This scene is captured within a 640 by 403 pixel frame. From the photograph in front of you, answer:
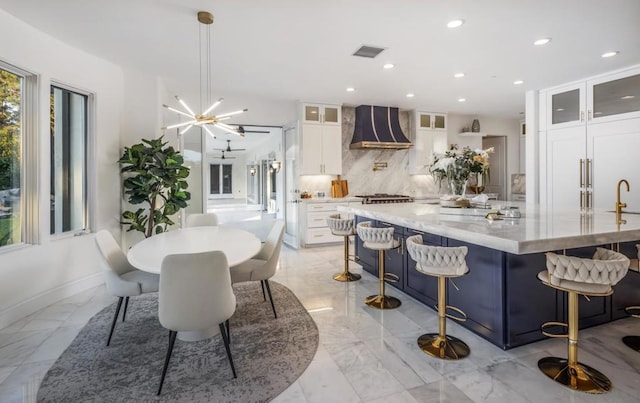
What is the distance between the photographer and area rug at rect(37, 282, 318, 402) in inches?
77.5

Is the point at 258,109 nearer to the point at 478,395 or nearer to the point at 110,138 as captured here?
the point at 110,138

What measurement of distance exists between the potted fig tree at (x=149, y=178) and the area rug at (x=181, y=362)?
1.57m

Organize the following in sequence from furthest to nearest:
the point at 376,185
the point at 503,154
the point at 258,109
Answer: the point at 503,154 → the point at 376,185 → the point at 258,109

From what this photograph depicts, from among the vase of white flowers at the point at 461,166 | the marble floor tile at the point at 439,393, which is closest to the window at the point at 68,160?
the marble floor tile at the point at 439,393

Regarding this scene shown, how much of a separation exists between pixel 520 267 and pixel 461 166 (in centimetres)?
119

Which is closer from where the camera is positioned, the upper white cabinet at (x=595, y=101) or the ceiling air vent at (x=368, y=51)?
the ceiling air vent at (x=368, y=51)

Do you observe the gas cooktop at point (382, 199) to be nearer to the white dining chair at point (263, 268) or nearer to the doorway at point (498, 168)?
the doorway at point (498, 168)

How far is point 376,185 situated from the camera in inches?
279

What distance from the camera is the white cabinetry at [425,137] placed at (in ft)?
23.0

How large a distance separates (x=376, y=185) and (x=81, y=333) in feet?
18.3

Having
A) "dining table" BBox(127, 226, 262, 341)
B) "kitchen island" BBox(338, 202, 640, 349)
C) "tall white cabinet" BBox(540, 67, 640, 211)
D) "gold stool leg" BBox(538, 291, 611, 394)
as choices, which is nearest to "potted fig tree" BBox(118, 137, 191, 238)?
"dining table" BBox(127, 226, 262, 341)

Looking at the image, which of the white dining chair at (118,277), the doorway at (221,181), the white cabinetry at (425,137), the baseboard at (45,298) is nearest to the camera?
the white dining chair at (118,277)

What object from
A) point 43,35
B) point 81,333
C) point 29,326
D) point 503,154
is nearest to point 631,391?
point 81,333

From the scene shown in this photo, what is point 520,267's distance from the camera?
2363mm
